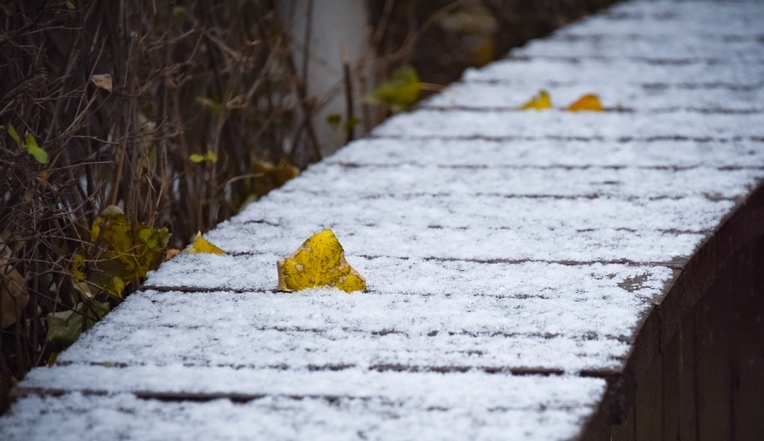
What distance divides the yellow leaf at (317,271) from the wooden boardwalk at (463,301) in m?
0.03

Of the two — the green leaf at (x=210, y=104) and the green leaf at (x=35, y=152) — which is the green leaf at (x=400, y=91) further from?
the green leaf at (x=35, y=152)

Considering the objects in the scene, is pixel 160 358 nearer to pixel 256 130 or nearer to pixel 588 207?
pixel 588 207

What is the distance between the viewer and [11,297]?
5.08 ft

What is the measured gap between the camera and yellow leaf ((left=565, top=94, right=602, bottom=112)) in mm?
2918

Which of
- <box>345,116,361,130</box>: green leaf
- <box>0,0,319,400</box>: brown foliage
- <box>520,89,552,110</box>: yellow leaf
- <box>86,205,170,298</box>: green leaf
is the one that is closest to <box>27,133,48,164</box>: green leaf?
<box>0,0,319,400</box>: brown foliage

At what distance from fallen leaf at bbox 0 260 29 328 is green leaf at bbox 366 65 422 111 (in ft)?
6.03

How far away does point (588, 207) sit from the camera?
81.3 inches

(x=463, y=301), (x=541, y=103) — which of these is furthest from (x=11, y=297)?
(x=541, y=103)

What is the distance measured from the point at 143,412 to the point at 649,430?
907 millimetres

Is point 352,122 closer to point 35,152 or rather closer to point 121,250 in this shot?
point 121,250

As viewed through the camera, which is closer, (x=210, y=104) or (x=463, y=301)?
(x=463, y=301)

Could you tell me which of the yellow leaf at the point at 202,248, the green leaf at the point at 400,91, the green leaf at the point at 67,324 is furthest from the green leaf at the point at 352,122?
the green leaf at the point at 67,324

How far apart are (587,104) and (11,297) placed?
188 cm

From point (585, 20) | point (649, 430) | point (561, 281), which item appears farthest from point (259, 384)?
point (585, 20)
